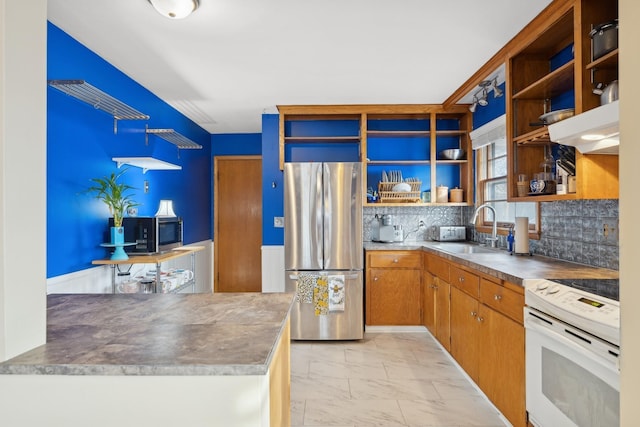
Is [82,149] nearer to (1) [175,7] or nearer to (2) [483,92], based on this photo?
(1) [175,7]

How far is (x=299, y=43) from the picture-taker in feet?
8.07

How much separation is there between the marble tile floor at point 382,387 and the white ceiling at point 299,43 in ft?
7.89

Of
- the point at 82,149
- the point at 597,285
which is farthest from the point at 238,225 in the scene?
the point at 597,285

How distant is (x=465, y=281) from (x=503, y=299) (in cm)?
55

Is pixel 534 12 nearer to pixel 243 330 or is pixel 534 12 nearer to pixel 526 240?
pixel 526 240

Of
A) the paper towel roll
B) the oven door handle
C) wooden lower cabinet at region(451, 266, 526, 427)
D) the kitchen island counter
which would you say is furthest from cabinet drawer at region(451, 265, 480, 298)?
the kitchen island counter

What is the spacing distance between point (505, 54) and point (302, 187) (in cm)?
197

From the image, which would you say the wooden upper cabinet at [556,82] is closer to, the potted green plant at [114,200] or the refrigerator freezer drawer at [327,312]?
the refrigerator freezer drawer at [327,312]

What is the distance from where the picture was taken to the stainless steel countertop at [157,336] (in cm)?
94

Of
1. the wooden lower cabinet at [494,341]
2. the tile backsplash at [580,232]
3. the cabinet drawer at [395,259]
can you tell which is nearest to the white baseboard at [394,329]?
the cabinet drawer at [395,259]

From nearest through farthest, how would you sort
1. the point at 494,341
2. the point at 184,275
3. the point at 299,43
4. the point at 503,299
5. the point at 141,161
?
the point at 503,299 < the point at 494,341 < the point at 299,43 < the point at 141,161 < the point at 184,275

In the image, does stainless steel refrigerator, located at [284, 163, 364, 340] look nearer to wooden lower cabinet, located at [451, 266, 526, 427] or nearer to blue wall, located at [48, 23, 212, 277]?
wooden lower cabinet, located at [451, 266, 526, 427]

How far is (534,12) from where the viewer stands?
2.15 m

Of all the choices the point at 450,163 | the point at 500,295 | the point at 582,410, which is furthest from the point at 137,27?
the point at 450,163
